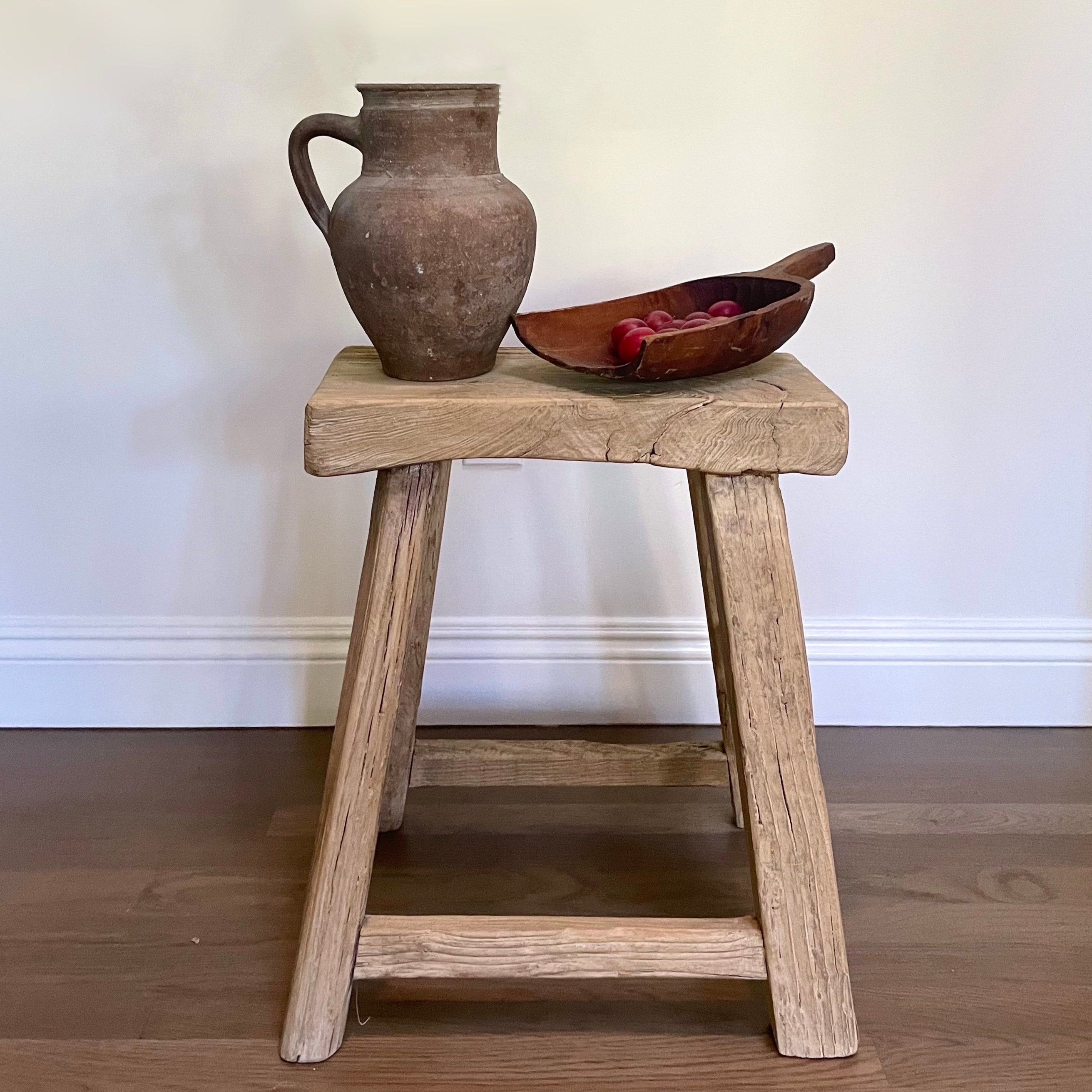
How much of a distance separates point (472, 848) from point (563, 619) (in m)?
0.38

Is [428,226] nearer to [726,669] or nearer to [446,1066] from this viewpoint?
[726,669]

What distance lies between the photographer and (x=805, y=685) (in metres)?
1.01

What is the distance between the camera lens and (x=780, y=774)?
1017mm

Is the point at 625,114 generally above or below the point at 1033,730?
above

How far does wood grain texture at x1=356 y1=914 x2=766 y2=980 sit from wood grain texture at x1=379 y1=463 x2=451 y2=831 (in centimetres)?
18

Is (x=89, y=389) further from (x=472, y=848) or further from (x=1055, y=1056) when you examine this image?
(x=1055, y=1056)

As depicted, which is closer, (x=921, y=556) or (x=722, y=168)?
(x=722, y=168)

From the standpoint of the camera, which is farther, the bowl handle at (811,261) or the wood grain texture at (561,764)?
the wood grain texture at (561,764)

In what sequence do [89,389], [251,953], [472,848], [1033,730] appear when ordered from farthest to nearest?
[1033,730] → [89,389] → [472,848] → [251,953]

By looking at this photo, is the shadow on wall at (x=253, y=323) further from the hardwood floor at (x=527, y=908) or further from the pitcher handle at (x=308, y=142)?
the pitcher handle at (x=308, y=142)

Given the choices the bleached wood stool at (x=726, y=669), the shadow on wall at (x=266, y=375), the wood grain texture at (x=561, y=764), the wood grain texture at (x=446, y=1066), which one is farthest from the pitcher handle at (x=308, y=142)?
the wood grain texture at (x=446, y=1066)

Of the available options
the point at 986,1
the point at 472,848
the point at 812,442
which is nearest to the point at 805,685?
the point at 812,442

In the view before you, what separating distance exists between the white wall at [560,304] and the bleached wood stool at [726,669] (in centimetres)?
48

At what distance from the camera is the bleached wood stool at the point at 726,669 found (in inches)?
37.7
